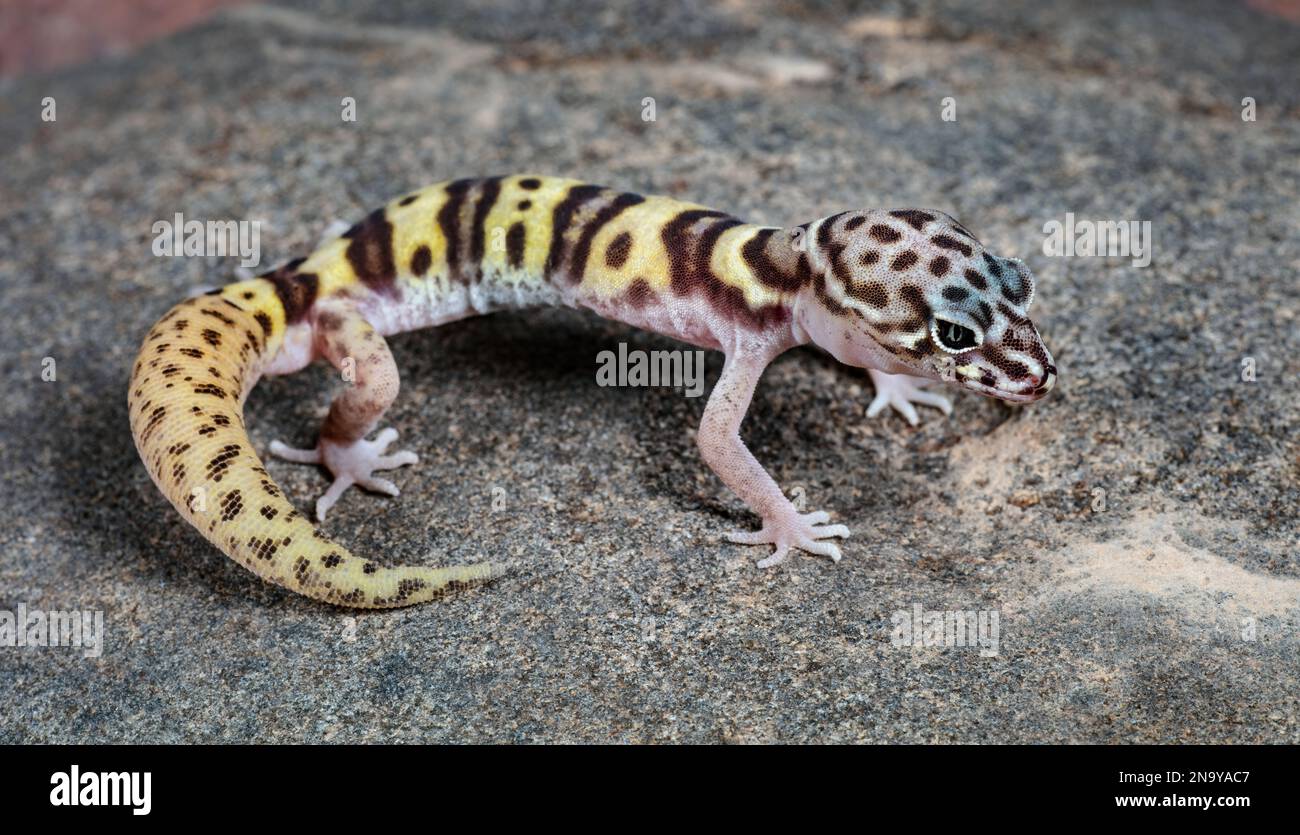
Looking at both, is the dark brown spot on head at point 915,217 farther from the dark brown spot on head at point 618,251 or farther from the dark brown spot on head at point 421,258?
the dark brown spot on head at point 421,258

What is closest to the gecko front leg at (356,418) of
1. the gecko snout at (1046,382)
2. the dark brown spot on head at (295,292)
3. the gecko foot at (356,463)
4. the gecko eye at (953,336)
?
the gecko foot at (356,463)

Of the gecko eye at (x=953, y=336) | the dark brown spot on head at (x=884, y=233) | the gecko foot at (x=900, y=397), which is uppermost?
the dark brown spot on head at (x=884, y=233)

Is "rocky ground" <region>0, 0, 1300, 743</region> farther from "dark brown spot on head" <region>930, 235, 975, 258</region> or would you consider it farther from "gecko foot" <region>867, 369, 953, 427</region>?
"dark brown spot on head" <region>930, 235, 975, 258</region>

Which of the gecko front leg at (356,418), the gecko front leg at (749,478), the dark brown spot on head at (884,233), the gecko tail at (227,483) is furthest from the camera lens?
the gecko front leg at (356,418)

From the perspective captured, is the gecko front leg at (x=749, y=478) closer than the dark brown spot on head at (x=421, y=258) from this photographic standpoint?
Yes

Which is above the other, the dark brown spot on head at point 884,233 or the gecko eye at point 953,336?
the dark brown spot on head at point 884,233

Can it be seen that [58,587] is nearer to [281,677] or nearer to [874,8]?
[281,677]
